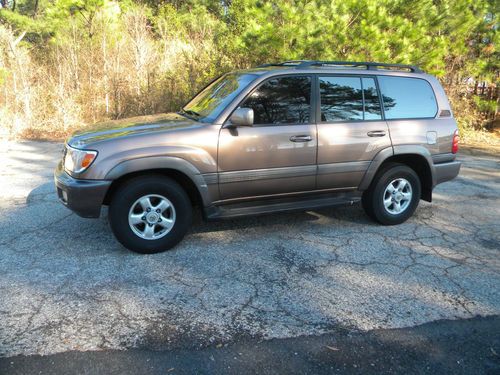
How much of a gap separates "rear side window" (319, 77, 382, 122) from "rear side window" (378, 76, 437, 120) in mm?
153

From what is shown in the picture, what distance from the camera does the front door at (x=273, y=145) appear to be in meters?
4.26

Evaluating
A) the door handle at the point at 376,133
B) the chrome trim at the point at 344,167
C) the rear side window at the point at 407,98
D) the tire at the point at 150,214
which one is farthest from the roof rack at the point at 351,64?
the tire at the point at 150,214

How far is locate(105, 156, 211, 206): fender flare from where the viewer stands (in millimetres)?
3877

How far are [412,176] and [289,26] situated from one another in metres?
5.45

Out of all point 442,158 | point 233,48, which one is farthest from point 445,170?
point 233,48

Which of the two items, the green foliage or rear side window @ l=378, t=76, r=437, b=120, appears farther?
the green foliage

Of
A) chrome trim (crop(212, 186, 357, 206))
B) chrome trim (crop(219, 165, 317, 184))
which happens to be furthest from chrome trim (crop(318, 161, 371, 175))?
chrome trim (crop(212, 186, 357, 206))

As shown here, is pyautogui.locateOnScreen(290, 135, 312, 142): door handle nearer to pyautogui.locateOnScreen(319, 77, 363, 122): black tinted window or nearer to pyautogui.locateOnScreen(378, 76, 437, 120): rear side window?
pyautogui.locateOnScreen(319, 77, 363, 122): black tinted window

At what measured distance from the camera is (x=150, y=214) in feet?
13.5

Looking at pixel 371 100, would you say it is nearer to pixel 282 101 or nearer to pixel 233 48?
pixel 282 101

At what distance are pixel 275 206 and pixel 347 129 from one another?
3.83 feet

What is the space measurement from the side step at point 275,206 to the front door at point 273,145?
0.12 metres

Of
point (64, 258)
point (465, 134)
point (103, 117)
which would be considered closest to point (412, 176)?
point (64, 258)

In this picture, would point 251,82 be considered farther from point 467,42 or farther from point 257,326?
point 467,42
